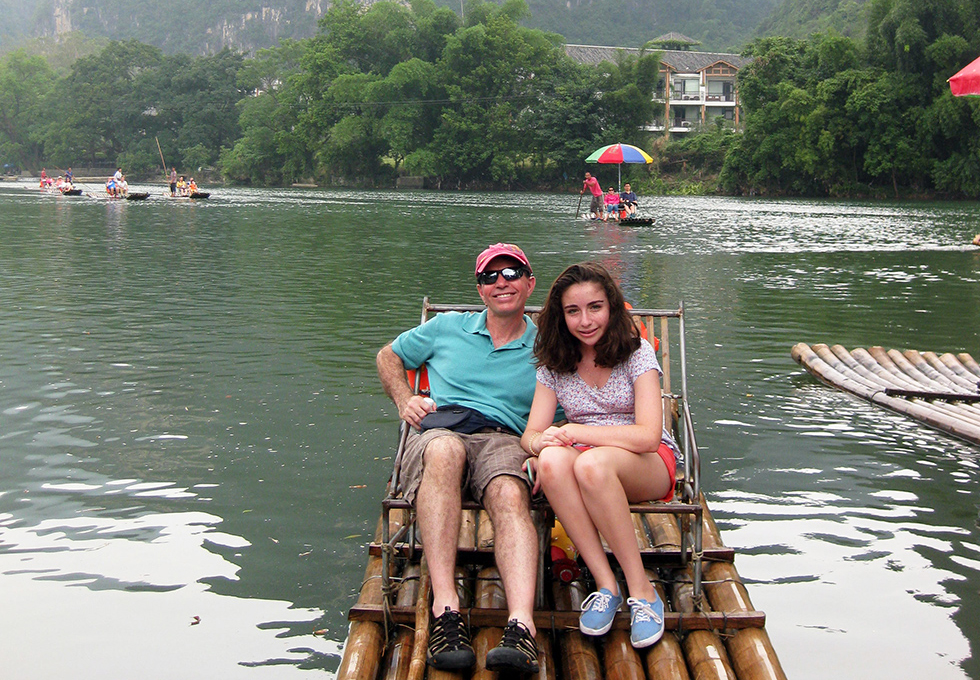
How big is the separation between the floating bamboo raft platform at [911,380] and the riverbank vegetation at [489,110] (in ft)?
142

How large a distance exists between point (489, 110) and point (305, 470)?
69084mm

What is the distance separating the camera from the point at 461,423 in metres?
4.20

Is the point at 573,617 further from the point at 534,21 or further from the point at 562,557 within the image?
the point at 534,21

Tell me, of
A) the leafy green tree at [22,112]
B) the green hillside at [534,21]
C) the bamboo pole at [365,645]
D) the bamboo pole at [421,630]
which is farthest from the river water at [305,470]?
the leafy green tree at [22,112]

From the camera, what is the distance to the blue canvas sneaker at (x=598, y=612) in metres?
3.42

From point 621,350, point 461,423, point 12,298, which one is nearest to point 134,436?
point 461,423

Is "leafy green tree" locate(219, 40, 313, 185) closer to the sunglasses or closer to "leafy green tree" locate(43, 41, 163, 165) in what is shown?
"leafy green tree" locate(43, 41, 163, 165)

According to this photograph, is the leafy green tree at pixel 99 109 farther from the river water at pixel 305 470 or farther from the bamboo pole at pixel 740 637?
the bamboo pole at pixel 740 637

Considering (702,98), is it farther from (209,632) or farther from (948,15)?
(209,632)

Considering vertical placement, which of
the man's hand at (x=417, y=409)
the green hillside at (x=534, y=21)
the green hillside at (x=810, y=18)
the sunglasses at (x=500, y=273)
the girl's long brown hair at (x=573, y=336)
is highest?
the green hillside at (x=534, y=21)

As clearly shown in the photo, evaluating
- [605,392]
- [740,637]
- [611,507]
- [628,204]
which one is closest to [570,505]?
[611,507]

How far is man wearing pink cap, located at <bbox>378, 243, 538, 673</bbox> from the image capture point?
3.33m

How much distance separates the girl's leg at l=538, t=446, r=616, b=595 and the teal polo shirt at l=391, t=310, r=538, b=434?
25.1 inches

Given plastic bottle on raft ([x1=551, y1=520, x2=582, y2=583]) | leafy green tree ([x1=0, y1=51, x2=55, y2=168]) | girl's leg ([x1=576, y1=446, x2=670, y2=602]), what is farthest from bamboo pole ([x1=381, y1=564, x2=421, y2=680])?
leafy green tree ([x1=0, y1=51, x2=55, y2=168])
